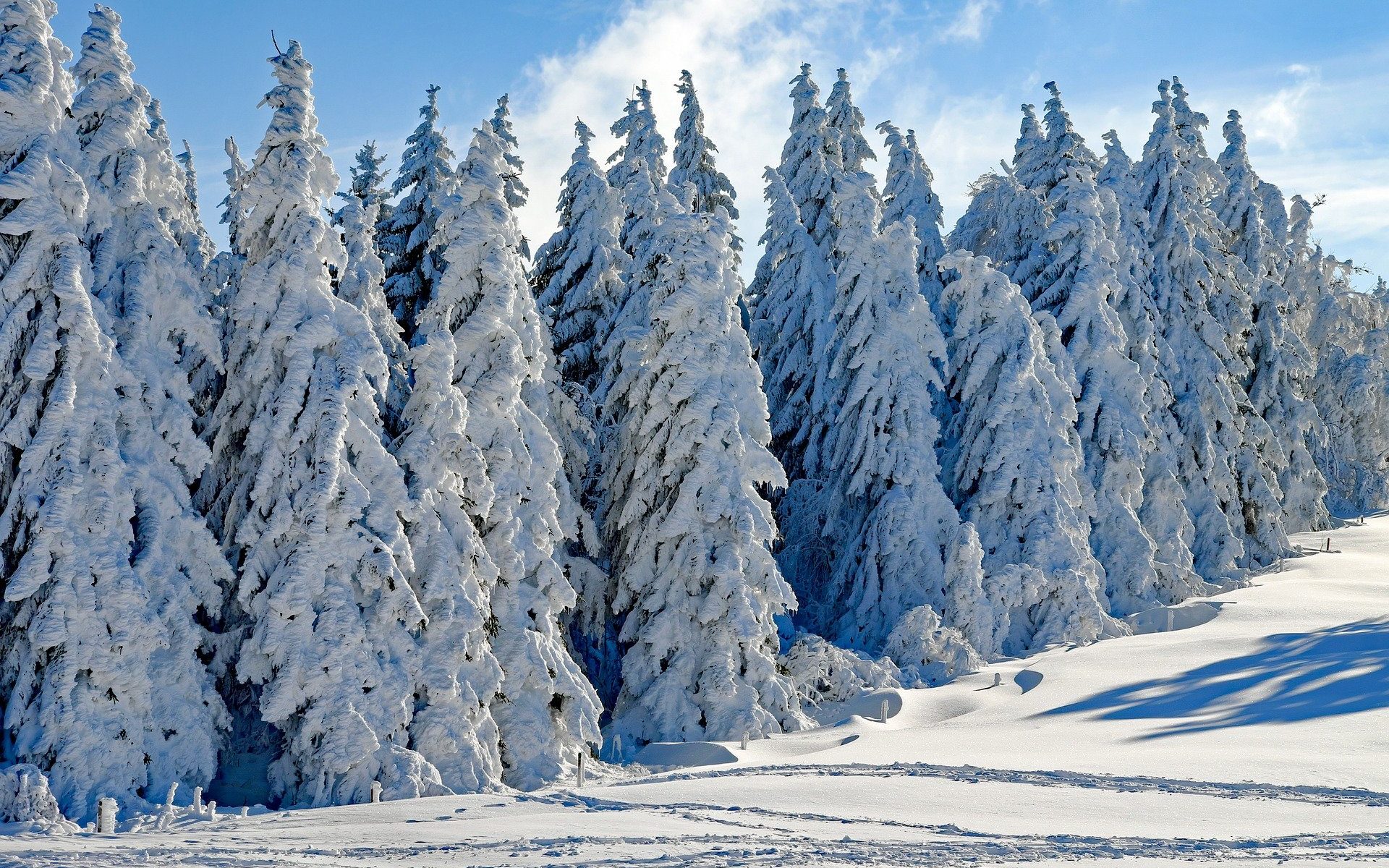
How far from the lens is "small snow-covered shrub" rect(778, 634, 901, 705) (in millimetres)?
26016

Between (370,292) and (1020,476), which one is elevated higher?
(370,292)

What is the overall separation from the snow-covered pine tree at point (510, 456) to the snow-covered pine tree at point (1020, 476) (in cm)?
1225

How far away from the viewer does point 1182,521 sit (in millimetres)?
35438

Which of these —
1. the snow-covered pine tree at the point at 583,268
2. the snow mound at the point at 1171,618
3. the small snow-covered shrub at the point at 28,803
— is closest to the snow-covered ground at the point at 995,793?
the small snow-covered shrub at the point at 28,803

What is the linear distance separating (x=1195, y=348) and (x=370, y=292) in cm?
2809

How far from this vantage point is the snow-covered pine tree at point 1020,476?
1174 inches

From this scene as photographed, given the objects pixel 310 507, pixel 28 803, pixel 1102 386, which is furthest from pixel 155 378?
pixel 1102 386

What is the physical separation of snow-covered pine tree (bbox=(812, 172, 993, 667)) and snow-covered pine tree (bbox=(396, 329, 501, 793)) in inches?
456

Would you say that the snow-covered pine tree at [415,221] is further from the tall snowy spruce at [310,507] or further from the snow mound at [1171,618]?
the snow mound at [1171,618]

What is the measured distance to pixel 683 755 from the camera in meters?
22.6

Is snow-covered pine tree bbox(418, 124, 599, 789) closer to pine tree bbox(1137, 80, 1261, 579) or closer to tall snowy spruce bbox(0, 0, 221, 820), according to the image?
tall snowy spruce bbox(0, 0, 221, 820)

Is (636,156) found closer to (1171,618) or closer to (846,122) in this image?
(846,122)

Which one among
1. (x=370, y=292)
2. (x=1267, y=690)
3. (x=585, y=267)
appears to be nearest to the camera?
(x=370, y=292)

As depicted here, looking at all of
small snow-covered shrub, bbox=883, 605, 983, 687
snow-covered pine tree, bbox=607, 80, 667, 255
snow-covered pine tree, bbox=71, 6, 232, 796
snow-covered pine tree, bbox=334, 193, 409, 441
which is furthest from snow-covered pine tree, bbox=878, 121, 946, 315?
snow-covered pine tree, bbox=71, 6, 232, 796
